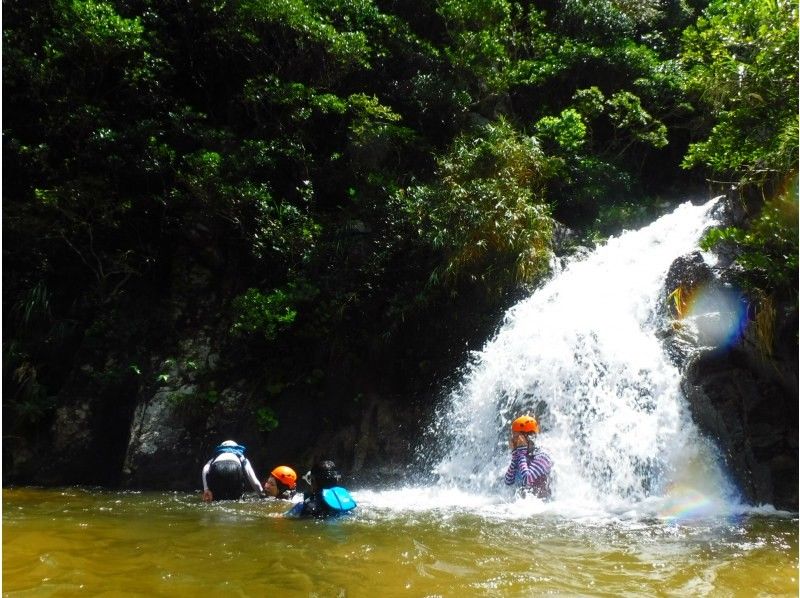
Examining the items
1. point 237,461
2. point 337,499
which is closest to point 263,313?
point 237,461

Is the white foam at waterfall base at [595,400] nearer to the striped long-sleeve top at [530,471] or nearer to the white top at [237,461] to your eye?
the striped long-sleeve top at [530,471]

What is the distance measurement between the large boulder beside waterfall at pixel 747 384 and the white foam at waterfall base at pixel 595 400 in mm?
229

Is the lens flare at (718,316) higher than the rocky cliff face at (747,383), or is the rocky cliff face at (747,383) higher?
the lens flare at (718,316)

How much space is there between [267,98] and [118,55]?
2764mm

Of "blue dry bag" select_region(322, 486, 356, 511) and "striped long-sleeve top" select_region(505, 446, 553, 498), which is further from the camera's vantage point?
"striped long-sleeve top" select_region(505, 446, 553, 498)

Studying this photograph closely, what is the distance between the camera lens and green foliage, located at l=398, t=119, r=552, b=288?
32.0 ft

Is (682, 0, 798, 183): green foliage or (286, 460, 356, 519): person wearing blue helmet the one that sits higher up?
(682, 0, 798, 183): green foliage

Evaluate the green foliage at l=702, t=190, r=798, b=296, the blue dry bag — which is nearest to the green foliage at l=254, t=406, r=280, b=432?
the blue dry bag

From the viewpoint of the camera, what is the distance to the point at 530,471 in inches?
246

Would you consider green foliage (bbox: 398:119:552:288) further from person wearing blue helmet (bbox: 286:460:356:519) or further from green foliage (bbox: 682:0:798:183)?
person wearing blue helmet (bbox: 286:460:356:519)

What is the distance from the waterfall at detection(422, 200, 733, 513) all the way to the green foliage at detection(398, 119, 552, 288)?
76cm

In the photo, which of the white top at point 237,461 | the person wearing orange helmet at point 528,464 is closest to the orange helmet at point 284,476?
the white top at point 237,461

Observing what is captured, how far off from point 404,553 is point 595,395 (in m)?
4.23

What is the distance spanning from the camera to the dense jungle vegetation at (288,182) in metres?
10.2
